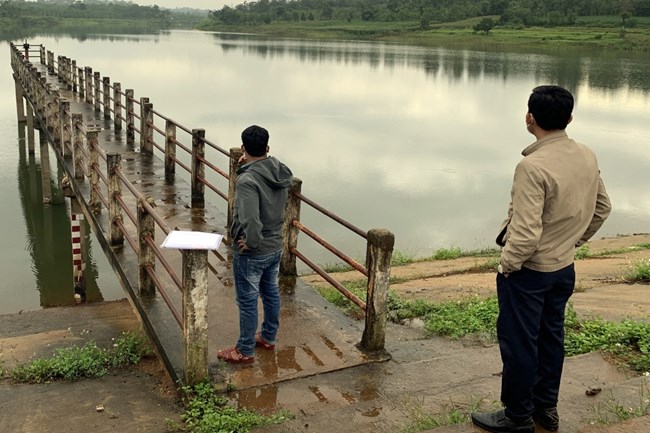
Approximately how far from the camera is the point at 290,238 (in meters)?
5.86

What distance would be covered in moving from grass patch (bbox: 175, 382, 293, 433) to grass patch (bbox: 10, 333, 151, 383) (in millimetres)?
1365

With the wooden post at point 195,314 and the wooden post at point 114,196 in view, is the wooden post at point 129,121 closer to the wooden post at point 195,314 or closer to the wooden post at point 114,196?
the wooden post at point 114,196

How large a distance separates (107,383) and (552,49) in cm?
6174

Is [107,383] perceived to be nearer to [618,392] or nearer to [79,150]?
[618,392]

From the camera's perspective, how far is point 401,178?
59.5ft

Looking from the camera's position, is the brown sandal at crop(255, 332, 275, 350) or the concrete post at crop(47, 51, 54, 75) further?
the concrete post at crop(47, 51, 54, 75)

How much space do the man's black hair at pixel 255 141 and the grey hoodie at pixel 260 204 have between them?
7cm

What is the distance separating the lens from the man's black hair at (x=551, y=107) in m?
3.06

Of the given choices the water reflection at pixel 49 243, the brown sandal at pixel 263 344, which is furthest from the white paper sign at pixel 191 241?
the water reflection at pixel 49 243

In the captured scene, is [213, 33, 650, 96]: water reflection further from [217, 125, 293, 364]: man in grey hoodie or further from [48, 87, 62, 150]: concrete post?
[217, 125, 293, 364]: man in grey hoodie

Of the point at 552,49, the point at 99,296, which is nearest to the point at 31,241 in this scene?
the point at 99,296

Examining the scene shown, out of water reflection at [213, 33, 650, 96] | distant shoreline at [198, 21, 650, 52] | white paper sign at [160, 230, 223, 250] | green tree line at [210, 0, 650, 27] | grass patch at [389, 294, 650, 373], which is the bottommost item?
grass patch at [389, 294, 650, 373]

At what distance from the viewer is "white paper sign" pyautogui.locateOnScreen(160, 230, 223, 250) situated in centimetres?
374

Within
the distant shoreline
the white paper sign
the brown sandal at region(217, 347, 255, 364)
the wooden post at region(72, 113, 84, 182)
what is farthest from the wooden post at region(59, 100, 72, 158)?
the distant shoreline
